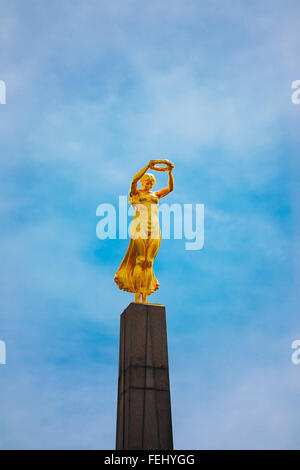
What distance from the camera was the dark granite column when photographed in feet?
43.6

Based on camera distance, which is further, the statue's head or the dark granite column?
the statue's head

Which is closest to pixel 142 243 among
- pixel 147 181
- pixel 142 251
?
pixel 142 251

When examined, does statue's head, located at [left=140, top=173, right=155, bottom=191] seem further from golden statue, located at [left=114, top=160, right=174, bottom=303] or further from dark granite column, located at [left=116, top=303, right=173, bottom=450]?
dark granite column, located at [left=116, top=303, right=173, bottom=450]

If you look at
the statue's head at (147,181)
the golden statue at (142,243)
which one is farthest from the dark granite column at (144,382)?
the statue's head at (147,181)

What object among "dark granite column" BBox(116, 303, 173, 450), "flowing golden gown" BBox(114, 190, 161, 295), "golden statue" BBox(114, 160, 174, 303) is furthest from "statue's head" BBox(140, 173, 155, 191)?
"dark granite column" BBox(116, 303, 173, 450)

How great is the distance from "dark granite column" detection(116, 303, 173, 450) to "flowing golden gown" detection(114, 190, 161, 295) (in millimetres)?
803

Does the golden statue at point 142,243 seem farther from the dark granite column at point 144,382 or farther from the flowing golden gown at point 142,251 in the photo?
the dark granite column at point 144,382

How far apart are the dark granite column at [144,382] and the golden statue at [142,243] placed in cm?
80

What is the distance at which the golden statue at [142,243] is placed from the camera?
1543cm

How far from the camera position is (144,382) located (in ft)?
45.4

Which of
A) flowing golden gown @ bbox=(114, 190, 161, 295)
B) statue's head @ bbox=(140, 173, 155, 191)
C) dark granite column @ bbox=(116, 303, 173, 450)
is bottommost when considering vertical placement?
dark granite column @ bbox=(116, 303, 173, 450)

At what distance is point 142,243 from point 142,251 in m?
0.22
